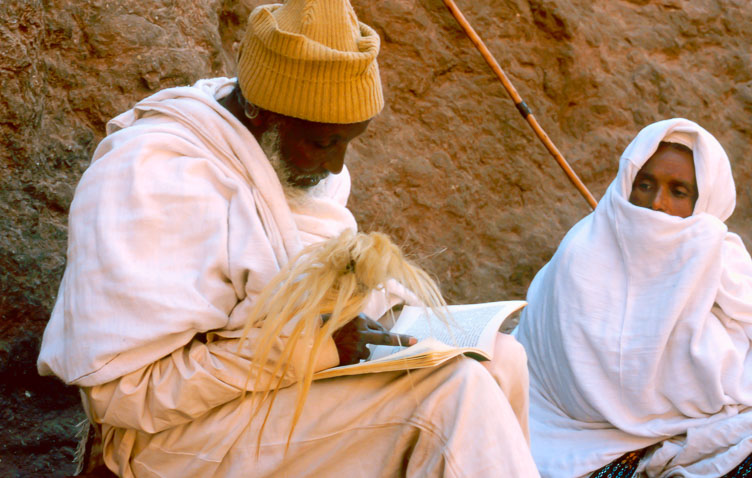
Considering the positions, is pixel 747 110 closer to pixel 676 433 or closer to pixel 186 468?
pixel 676 433

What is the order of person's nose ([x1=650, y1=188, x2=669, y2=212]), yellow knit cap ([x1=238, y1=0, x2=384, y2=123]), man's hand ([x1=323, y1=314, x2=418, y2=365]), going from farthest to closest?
1. person's nose ([x1=650, y1=188, x2=669, y2=212])
2. yellow knit cap ([x1=238, y1=0, x2=384, y2=123])
3. man's hand ([x1=323, y1=314, x2=418, y2=365])

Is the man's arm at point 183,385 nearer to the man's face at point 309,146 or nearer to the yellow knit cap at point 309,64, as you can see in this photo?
the man's face at point 309,146

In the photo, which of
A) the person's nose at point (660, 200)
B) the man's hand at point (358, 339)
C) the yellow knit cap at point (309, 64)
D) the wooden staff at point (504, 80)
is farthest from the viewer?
the wooden staff at point (504, 80)

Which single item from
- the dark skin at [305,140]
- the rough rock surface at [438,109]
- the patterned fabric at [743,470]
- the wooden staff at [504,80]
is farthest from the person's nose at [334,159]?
the wooden staff at [504,80]

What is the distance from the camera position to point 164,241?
2.53 m

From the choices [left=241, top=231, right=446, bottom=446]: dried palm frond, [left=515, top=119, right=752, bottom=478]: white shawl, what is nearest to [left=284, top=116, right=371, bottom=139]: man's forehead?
[left=241, top=231, right=446, bottom=446]: dried palm frond

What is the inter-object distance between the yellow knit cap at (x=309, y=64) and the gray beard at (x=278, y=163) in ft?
0.36

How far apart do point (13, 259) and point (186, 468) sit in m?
1.65

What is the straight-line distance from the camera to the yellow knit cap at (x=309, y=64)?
274 cm

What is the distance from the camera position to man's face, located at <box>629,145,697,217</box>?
4203 millimetres

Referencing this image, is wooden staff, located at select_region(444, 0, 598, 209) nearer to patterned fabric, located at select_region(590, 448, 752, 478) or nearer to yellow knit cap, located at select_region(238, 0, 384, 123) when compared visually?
patterned fabric, located at select_region(590, 448, 752, 478)

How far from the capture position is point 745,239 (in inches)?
288

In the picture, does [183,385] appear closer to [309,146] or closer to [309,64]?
[309,146]

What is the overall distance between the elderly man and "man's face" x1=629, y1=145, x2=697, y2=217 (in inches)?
71.2
